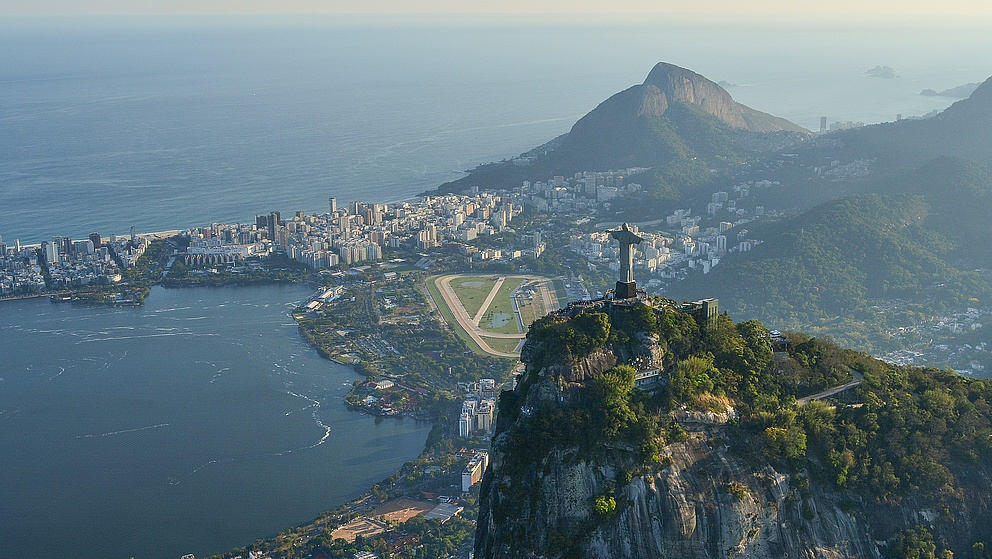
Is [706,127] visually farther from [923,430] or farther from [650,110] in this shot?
[923,430]

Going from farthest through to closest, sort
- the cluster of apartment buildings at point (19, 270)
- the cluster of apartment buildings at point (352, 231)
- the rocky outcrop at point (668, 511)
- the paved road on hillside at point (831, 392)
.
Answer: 1. the cluster of apartment buildings at point (352, 231)
2. the cluster of apartment buildings at point (19, 270)
3. the paved road on hillside at point (831, 392)
4. the rocky outcrop at point (668, 511)

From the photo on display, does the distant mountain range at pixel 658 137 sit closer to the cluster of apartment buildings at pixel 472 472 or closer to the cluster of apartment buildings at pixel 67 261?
the cluster of apartment buildings at pixel 67 261

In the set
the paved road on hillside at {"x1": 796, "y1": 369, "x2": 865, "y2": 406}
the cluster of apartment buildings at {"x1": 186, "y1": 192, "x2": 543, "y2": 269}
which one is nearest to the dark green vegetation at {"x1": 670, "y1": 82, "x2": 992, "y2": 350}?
the cluster of apartment buildings at {"x1": 186, "y1": 192, "x2": 543, "y2": 269}

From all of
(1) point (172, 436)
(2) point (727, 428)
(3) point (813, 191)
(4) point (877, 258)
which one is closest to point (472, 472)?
(1) point (172, 436)

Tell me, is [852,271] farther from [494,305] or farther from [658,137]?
[658,137]

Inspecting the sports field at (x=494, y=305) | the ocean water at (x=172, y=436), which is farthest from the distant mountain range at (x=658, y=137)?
the ocean water at (x=172, y=436)

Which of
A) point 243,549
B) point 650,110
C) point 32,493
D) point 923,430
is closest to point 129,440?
point 32,493
